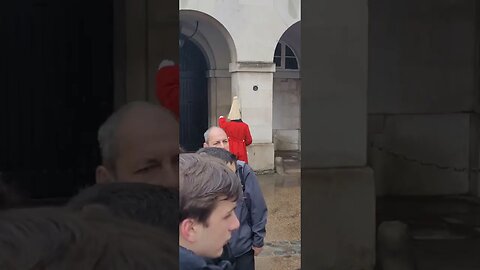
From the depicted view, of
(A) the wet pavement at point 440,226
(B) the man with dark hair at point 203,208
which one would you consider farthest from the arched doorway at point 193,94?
(B) the man with dark hair at point 203,208

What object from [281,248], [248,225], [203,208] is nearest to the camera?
[203,208]

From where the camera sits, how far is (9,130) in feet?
4.40

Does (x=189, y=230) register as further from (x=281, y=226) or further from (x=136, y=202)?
(x=281, y=226)

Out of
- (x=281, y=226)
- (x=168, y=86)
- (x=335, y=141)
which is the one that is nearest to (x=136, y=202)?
(x=168, y=86)

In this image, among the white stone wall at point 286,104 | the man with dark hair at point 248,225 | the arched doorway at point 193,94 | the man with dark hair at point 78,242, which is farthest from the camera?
the white stone wall at point 286,104

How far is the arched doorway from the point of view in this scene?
14.7m

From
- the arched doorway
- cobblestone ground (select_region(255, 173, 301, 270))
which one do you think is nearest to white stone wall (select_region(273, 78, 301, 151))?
the arched doorway

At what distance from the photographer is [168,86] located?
1426 mm

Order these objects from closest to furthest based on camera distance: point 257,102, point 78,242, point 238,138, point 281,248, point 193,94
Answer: point 78,242 → point 281,248 → point 238,138 → point 257,102 → point 193,94

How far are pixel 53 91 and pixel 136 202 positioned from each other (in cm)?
32

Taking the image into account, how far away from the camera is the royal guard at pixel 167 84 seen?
142 centimetres

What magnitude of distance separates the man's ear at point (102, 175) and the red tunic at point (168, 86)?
0.66 feet

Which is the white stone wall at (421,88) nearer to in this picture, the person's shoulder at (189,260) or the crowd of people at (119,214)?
the person's shoulder at (189,260)

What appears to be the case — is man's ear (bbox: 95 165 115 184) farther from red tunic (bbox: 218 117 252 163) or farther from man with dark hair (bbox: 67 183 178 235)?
red tunic (bbox: 218 117 252 163)
